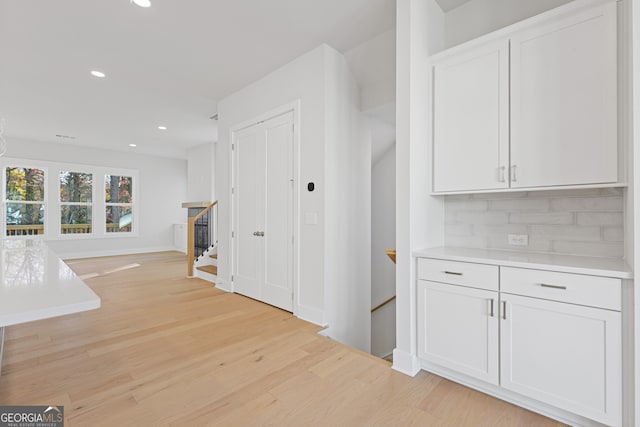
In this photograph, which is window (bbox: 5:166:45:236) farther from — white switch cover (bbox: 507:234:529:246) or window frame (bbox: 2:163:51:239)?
white switch cover (bbox: 507:234:529:246)

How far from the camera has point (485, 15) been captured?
234 centimetres

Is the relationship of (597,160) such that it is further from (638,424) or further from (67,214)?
(67,214)

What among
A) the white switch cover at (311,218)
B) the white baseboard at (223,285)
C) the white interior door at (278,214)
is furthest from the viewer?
A: the white baseboard at (223,285)

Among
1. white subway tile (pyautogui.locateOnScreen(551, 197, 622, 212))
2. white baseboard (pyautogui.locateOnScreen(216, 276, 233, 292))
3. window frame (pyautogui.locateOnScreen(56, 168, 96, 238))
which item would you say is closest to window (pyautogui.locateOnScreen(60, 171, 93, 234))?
window frame (pyautogui.locateOnScreen(56, 168, 96, 238))

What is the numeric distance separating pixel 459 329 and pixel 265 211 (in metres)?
2.50

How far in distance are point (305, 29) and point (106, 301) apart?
4003mm

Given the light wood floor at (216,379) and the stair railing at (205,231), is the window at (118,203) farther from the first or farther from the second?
the light wood floor at (216,379)

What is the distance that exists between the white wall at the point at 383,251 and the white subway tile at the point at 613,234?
284 centimetres

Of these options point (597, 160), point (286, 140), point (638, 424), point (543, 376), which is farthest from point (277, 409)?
point (286, 140)

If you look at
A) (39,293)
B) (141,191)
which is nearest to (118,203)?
(141,191)

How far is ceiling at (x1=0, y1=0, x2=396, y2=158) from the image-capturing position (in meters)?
2.50

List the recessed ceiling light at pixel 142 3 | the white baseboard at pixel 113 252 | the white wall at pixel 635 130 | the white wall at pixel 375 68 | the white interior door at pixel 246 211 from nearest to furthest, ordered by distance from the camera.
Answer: the white wall at pixel 635 130 < the recessed ceiling light at pixel 142 3 < the white wall at pixel 375 68 < the white interior door at pixel 246 211 < the white baseboard at pixel 113 252

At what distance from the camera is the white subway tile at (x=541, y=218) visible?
1.97 meters

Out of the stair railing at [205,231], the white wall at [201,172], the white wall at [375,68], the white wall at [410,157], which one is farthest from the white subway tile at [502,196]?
the white wall at [201,172]
